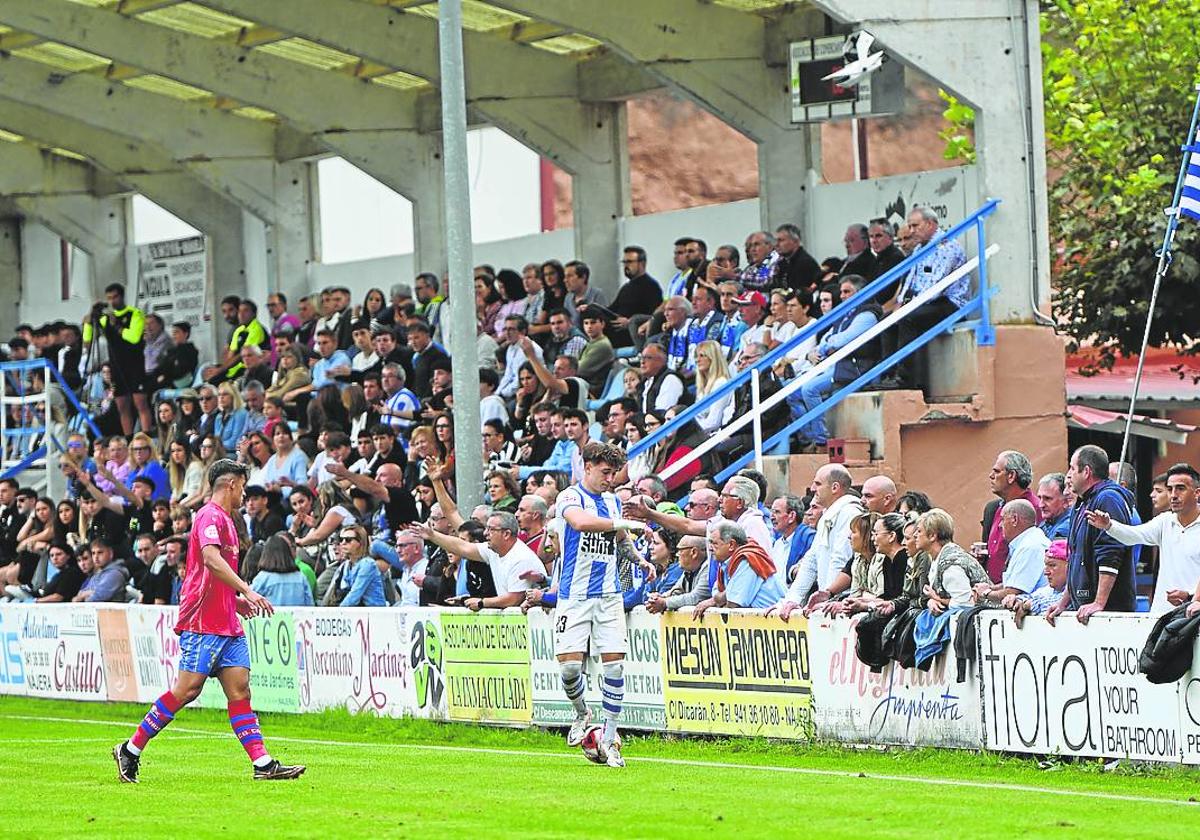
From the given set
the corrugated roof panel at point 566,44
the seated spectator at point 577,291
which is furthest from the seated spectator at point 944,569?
the corrugated roof panel at point 566,44

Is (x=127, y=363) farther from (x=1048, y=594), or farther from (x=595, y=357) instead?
(x=1048, y=594)

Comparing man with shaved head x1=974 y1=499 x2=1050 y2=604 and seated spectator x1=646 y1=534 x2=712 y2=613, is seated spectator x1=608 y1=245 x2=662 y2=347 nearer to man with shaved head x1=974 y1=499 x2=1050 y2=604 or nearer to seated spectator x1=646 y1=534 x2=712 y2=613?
seated spectator x1=646 y1=534 x2=712 y2=613

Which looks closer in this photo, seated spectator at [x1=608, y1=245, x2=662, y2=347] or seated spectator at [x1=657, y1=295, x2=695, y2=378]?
seated spectator at [x1=657, y1=295, x2=695, y2=378]

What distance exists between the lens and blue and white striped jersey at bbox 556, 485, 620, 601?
1486cm

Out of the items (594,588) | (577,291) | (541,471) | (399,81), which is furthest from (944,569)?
(399,81)

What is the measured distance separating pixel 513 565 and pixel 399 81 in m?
13.9

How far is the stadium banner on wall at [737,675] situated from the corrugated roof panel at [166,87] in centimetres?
1682

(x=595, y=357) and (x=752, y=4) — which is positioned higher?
(x=752, y=4)

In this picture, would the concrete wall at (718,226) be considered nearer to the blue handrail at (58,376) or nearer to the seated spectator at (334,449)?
the blue handrail at (58,376)

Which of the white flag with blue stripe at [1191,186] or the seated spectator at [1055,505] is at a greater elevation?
the white flag with blue stripe at [1191,186]

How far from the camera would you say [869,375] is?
20.4 meters

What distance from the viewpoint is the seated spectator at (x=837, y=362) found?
2034 cm

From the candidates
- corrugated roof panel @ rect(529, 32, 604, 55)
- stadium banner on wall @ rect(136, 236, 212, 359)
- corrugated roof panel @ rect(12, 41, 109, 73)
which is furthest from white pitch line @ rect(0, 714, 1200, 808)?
stadium banner on wall @ rect(136, 236, 212, 359)

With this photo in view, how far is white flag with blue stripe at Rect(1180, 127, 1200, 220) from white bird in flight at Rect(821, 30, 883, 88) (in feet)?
12.5
